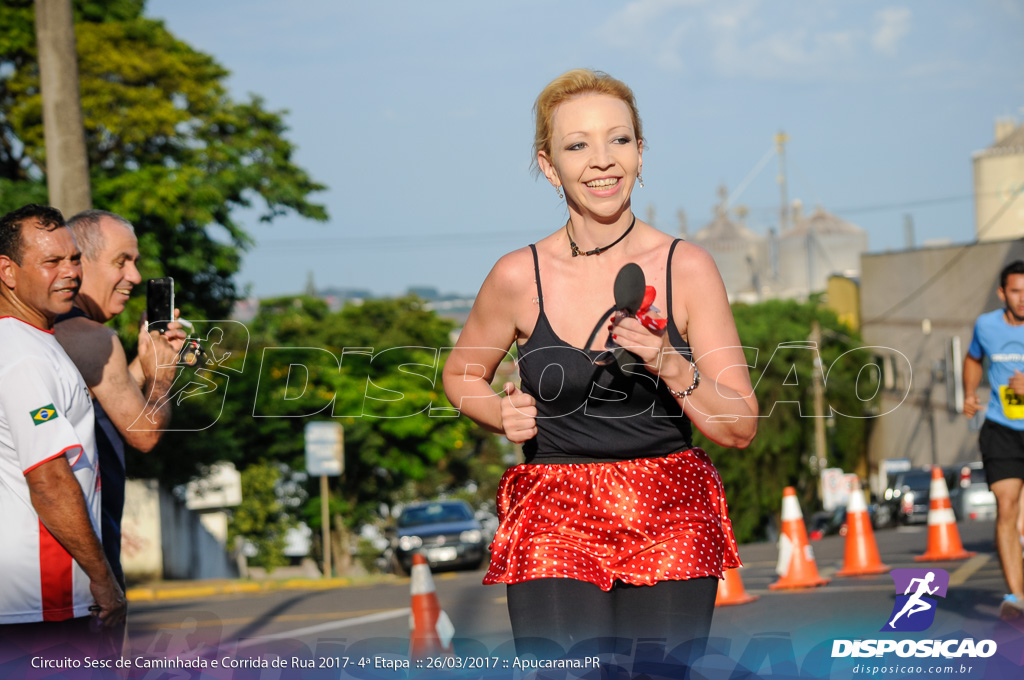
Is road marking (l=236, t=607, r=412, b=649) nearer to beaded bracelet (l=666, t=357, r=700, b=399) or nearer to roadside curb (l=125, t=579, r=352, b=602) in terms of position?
roadside curb (l=125, t=579, r=352, b=602)

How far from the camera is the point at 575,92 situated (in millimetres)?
3279

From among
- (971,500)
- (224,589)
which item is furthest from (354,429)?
(224,589)

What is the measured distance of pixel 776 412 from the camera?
4347 cm

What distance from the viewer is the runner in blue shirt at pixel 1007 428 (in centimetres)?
678

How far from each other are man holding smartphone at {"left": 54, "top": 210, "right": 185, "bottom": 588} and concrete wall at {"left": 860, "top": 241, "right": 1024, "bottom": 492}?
36064mm

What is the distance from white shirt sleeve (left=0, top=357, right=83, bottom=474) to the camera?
3.27 metres

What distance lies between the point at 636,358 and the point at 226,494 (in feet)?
125

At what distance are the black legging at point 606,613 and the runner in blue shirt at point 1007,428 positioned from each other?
4.41m

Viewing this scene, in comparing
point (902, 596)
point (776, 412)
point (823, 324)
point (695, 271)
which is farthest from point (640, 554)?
point (823, 324)

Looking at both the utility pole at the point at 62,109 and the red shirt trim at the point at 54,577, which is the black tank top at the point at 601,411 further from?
the utility pole at the point at 62,109

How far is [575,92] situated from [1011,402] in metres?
4.64

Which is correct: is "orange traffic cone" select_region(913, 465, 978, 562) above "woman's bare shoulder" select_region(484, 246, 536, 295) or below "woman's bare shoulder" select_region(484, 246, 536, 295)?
below

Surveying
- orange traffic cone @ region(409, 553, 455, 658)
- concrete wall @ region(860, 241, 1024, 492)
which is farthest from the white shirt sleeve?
concrete wall @ region(860, 241, 1024, 492)

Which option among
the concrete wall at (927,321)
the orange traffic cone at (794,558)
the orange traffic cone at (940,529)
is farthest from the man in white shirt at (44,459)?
the concrete wall at (927,321)
